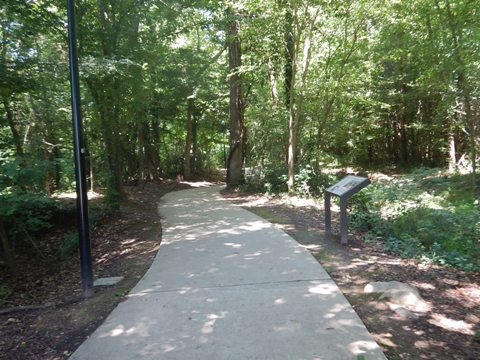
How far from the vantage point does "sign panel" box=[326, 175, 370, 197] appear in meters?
5.61

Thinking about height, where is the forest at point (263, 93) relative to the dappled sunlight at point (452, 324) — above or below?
above

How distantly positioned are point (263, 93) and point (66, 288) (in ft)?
39.5

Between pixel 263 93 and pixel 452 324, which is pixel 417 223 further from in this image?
pixel 263 93

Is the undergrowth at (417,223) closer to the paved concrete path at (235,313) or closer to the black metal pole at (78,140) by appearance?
the paved concrete path at (235,313)

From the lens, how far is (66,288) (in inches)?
221

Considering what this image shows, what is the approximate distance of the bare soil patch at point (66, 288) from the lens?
11.2ft

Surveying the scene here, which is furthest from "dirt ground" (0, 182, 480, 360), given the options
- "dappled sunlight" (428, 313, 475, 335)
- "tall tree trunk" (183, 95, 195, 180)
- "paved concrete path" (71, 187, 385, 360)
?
"tall tree trunk" (183, 95, 195, 180)

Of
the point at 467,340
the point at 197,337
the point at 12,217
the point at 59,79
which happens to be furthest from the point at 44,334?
the point at 59,79

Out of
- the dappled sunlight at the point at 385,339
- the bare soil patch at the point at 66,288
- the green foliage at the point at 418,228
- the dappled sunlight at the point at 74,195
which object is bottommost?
the bare soil patch at the point at 66,288

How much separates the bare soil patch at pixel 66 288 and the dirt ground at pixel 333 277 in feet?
0.04

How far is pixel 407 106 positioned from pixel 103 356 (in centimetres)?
2001

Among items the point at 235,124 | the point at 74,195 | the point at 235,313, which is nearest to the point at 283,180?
the point at 235,124

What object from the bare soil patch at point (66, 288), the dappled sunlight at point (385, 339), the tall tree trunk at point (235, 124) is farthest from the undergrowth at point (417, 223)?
the bare soil patch at point (66, 288)

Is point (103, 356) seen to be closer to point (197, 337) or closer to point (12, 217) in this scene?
point (197, 337)
